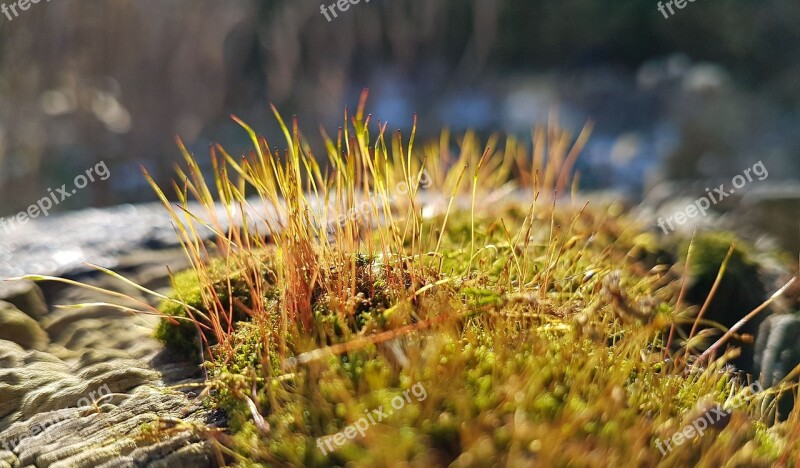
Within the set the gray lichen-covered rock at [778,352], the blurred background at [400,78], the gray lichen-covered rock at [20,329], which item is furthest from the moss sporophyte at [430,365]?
the blurred background at [400,78]

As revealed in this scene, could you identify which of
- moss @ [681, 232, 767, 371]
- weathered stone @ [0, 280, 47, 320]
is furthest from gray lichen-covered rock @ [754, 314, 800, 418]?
weathered stone @ [0, 280, 47, 320]

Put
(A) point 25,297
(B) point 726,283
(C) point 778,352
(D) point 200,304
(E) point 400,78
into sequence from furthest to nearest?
(E) point 400,78, (B) point 726,283, (A) point 25,297, (C) point 778,352, (D) point 200,304

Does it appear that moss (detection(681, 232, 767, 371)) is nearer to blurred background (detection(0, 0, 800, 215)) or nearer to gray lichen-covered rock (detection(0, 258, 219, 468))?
gray lichen-covered rock (detection(0, 258, 219, 468))

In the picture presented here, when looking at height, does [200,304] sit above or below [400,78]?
below

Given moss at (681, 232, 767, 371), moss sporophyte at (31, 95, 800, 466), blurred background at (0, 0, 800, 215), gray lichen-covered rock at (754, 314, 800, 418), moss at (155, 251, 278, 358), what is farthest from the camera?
blurred background at (0, 0, 800, 215)

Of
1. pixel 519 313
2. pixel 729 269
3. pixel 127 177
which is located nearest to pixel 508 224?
pixel 729 269

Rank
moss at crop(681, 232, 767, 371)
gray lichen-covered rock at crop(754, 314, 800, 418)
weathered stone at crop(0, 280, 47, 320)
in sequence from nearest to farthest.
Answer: gray lichen-covered rock at crop(754, 314, 800, 418)
weathered stone at crop(0, 280, 47, 320)
moss at crop(681, 232, 767, 371)

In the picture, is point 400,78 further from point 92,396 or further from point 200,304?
point 92,396

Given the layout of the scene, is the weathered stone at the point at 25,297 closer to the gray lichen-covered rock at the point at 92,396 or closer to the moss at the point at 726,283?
the gray lichen-covered rock at the point at 92,396

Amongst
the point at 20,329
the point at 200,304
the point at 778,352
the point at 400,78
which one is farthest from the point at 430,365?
the point at 400,78

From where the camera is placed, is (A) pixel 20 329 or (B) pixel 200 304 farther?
(A) pixel 20 329
